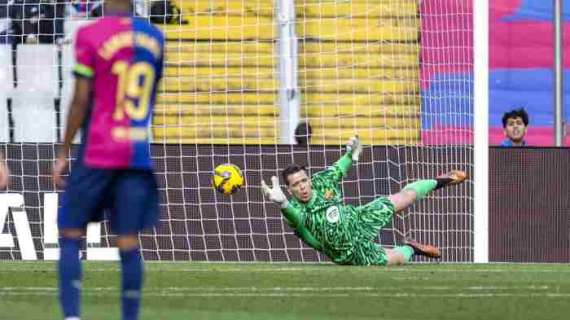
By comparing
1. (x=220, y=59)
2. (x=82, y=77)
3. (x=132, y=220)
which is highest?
(x=220, y=59)

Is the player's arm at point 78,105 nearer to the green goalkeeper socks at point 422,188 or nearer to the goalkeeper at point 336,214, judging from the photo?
the goalkeeper at point 336,214

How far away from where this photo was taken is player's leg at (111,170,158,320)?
7578mm

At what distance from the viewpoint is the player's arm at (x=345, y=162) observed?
14484mm

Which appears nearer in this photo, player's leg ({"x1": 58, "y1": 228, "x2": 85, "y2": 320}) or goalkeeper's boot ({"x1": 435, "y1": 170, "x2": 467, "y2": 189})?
player's leg ({"x1": 58, "y1": 228, "x2": 85, "y2": 320})

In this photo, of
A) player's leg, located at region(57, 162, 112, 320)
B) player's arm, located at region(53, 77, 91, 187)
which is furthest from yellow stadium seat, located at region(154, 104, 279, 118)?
player's arm, located at region(53, 77, 91, 187)

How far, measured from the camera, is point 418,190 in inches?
594

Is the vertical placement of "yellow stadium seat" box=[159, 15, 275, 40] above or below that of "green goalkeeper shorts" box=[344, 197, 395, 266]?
above

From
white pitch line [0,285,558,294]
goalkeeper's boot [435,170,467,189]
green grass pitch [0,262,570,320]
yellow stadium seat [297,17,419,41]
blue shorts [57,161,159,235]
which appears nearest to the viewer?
blue shorts [57,161,159,235]

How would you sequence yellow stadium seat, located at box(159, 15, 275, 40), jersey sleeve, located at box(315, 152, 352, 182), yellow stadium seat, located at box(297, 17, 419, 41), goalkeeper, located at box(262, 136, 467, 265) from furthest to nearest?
yellow stadium seat, located at box(159, 15, 275, 40) → yellow stadium seat, located at box(297, 17, 419, 41) → jersey sleeve, located at box(315, 152, 352, 182) → goalkeeper, located at box(262, 136, 467, 265)

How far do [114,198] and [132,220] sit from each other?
176 mm

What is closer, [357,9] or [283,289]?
[283,289]

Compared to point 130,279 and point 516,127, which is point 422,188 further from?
Result: point 130,279

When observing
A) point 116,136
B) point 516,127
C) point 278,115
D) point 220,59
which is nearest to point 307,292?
point 116,136

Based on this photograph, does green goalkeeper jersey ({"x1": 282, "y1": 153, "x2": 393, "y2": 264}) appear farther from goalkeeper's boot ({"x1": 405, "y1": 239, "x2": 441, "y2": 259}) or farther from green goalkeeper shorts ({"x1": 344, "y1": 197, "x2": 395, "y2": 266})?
goalkeeper's boot ({"x1": 405, "y1": 239, "x2": 441, "y2": 259})
